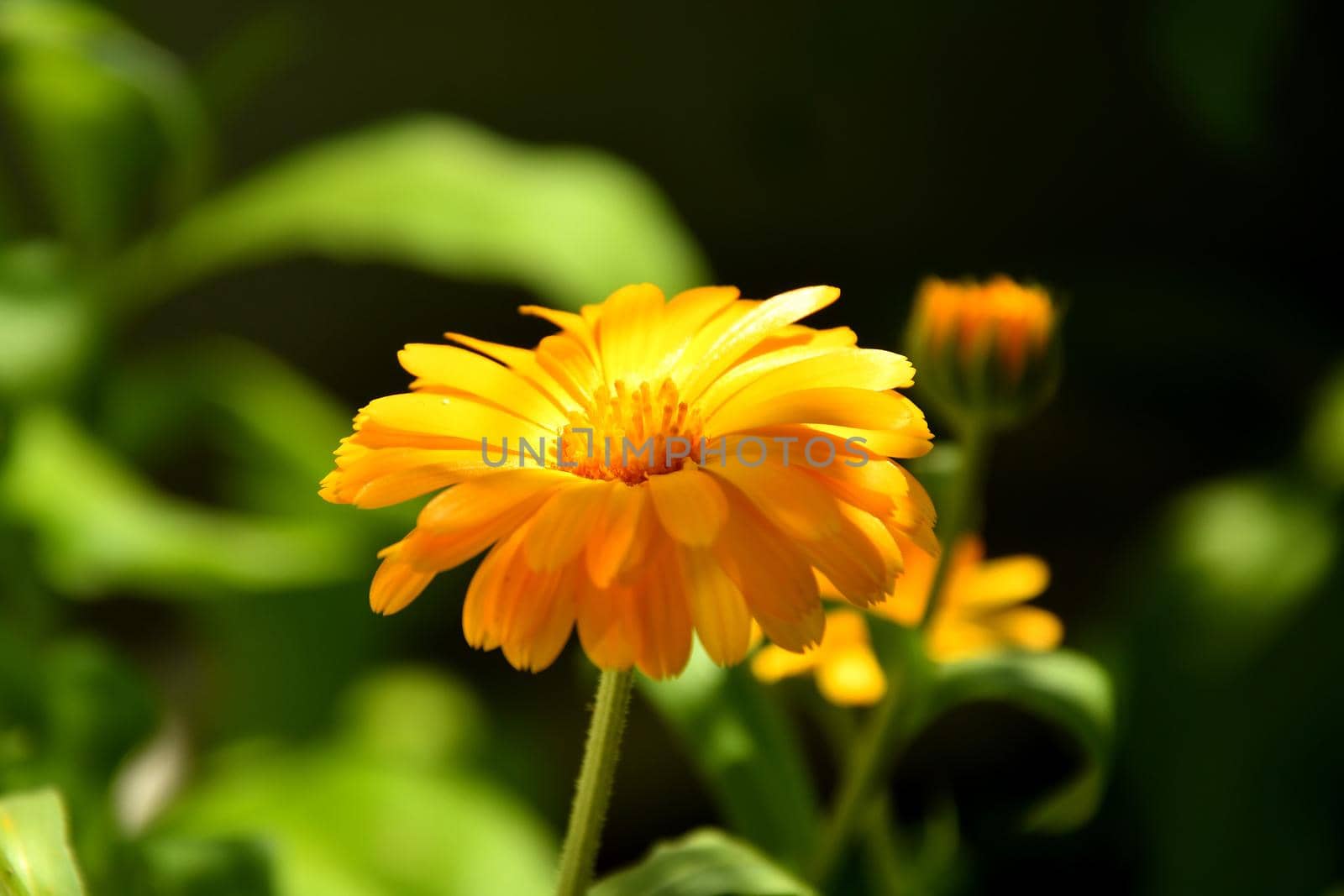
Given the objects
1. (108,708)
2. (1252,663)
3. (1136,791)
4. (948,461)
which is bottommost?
(108,708)

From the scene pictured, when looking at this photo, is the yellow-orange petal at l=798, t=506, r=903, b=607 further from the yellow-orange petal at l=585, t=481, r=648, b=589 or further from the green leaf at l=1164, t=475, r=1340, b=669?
the green leaf at l=1164, t=475, r=1340, b=669

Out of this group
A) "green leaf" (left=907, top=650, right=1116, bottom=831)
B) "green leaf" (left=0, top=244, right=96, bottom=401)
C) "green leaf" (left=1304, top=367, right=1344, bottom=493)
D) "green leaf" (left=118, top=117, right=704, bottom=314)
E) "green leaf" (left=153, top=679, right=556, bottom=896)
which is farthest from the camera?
"green leaf" (left=1304, top=367, right=1344, bottom=493)

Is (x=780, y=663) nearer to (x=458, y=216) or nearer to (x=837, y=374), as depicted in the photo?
(x=837, y=374)

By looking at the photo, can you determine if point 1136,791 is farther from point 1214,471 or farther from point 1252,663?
point 1214,471

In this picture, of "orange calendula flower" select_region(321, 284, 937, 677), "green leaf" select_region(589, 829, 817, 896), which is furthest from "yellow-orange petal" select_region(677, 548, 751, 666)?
"green leaf" select_region(589, 829, 817, 896)

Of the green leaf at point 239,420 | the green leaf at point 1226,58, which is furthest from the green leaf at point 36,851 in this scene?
the green leaf at point 1226,58

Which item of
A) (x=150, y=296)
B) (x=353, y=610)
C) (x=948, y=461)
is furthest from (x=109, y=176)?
(x=948, y=461)

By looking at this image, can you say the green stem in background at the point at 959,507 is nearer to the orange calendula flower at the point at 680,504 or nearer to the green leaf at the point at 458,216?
the orange calendula flower at the point at 680,504
